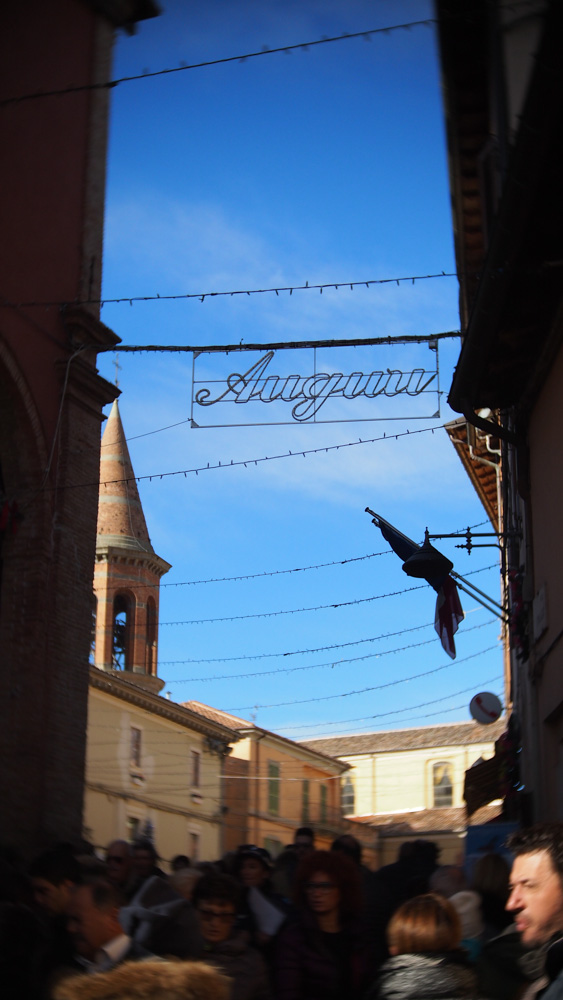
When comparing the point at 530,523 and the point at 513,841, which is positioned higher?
the point at 530,523

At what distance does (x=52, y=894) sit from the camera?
6262 mm

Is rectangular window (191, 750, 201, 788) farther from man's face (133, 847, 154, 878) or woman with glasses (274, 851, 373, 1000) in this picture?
→ woman with glasses (274, 851, 373, 1000)

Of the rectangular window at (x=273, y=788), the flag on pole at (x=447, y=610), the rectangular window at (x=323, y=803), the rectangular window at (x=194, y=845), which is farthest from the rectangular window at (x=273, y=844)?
the flag on pole at (x=447, y=610)

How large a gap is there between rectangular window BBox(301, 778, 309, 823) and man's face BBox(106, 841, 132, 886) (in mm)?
42777

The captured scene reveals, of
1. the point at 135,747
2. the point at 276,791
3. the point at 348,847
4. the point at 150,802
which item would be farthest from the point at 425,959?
the point at 276,791

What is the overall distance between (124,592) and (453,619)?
117 ft

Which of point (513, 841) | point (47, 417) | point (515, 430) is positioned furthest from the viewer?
point (47, 417)

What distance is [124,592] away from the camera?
4772 cm

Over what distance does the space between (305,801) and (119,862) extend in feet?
142

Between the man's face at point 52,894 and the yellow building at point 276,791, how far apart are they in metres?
37.2

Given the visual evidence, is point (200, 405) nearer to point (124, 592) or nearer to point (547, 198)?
point (547, 198)

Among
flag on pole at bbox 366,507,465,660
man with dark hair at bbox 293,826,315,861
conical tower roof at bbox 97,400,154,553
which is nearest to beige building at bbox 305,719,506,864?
conical tower roof at bbox 97,400,154,553

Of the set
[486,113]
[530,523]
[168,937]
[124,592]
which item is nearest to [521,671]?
[530,523]

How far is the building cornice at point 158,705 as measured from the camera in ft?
120
